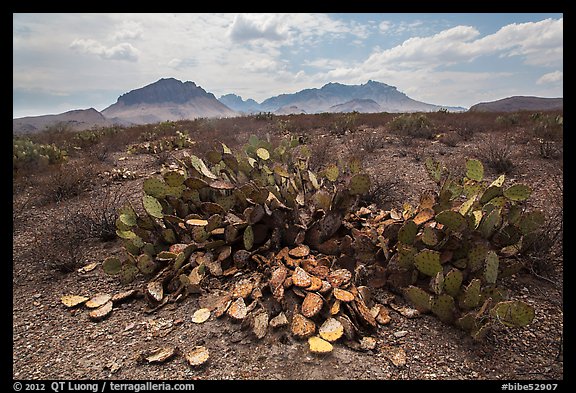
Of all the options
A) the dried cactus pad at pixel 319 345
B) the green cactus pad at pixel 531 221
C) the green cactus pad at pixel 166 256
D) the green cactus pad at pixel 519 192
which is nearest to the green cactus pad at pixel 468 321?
the dried cactus pad at pixel 319 345

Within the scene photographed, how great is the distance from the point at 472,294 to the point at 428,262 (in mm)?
411

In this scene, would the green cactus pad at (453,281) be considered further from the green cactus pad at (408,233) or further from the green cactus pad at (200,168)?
the green cactus pad at (200,168)

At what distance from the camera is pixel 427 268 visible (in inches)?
116

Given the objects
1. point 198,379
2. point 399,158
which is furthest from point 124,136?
point 198,379

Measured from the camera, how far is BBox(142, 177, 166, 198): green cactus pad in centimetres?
384

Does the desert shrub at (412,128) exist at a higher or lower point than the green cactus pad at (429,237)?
higher

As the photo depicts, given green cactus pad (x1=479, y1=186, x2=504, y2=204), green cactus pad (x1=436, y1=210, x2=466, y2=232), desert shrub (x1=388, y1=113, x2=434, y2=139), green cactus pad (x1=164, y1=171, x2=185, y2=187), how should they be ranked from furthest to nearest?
desert shrub (x1=388, y1=113, x2=434, y2=139), green cactus pad (x1=164, y1=171, x2=185, y2=187), green cactus pad (x1=479, y1=186, x2=504, y2=204), green cactus pad (x1=436, y1=210, x2=466, y2=232)

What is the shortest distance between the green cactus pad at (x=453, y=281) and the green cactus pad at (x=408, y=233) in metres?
0.54

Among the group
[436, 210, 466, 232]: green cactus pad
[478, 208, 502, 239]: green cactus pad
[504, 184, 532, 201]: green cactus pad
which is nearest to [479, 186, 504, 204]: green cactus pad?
[504, 184, 532, 201]: green cactus pad

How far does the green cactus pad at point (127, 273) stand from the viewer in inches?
141

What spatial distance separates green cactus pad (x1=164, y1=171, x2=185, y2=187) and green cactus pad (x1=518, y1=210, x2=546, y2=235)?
3599mm

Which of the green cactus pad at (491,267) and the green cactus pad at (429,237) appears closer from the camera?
the green cactus pad at (491,267)

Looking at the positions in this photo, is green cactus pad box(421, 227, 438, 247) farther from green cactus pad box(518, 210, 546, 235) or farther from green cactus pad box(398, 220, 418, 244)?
green cactus pad box(518, 210, 546, 235)
